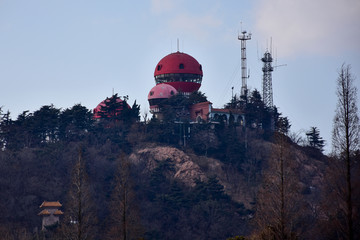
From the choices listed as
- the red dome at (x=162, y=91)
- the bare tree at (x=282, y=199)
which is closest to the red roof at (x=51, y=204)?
the red dome at (x=162, y=91)

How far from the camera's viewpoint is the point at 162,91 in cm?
7231

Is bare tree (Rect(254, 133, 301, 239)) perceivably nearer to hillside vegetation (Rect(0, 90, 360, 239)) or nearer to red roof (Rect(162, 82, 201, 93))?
hillside vegetation (Rect(0, 90, 360, 239))

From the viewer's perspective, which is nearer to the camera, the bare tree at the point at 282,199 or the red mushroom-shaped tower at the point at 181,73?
the bare tree at the point at 282,199

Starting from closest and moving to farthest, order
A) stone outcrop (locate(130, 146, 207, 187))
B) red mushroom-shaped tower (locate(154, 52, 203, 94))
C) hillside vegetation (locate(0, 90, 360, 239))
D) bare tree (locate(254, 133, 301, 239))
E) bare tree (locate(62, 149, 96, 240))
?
bare tree (locate(254, 133, 301, 239)) → bare tree (locate(62, 149, 96, 240)) → hillside vegetation (locate(0, 90, 360, 239)) → stone outcrop (locate(130, 146, 207, 187)) → red mushroom-shaped tower (locate(154, 52, 203, 94))

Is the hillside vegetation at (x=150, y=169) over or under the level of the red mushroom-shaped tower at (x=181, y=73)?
under

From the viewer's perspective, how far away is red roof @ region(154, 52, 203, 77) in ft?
250

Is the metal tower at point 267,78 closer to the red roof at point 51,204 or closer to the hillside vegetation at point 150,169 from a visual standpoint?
the hillside vegetation at point 150,169

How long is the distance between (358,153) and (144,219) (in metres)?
37.0

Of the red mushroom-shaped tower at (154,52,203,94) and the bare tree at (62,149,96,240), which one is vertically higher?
the red mushroom-shaped tower at (154,52,203,94)

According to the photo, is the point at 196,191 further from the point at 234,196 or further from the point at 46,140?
the point at 46,140

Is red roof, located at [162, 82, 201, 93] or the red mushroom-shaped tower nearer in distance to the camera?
red roof, located at [162, 82, 201, 93]

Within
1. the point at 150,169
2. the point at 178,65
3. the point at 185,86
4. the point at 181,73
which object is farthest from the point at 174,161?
the point at 178,65

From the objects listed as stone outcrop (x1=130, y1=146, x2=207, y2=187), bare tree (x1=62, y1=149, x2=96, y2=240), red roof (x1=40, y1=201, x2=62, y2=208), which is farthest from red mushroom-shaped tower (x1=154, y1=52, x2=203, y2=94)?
bare tree (x1=62, y1=149, x2=96, y2=240)

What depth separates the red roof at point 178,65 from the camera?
7612cm
